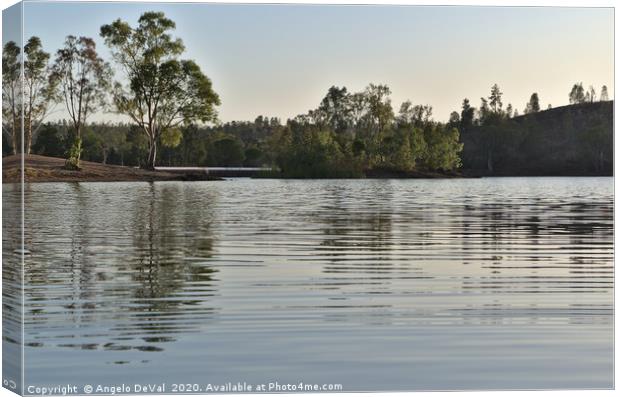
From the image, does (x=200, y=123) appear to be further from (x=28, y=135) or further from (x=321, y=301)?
(x=321, y=301)

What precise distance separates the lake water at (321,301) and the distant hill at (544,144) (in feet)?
1.54

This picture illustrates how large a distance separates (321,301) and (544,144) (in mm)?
5564

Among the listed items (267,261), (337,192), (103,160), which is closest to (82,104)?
(103,160)

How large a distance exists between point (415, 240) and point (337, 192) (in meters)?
5.44

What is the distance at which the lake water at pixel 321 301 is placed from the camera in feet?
23.2

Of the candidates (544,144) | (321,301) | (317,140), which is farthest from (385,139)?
(321,301)

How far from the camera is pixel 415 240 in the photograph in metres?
13.3

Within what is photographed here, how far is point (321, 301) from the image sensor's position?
8773mm

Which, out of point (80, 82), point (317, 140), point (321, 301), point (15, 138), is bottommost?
point (321, 301)

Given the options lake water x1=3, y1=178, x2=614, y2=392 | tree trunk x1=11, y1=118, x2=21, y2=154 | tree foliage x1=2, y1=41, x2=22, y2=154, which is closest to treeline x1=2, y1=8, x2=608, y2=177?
lake water x1=3, y1=178, x2=614, y2=392

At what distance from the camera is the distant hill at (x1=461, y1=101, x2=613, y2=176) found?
11.0 meters

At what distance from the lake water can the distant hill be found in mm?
469

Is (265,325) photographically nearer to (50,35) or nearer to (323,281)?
(323,281)

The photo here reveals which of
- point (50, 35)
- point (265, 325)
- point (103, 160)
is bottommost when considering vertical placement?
point (265, 325)
